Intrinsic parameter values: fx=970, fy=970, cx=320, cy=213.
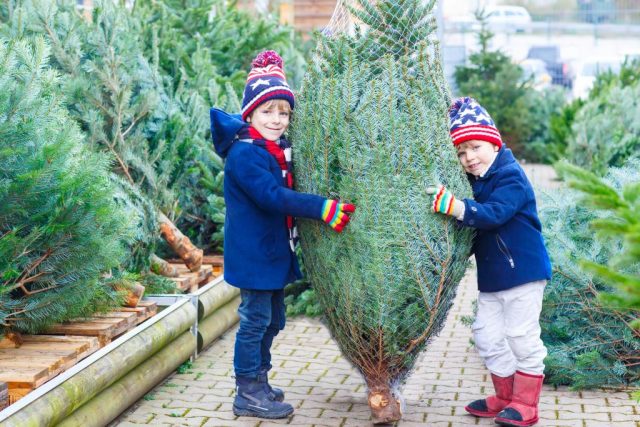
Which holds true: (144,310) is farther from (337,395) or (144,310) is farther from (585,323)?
(585,323)

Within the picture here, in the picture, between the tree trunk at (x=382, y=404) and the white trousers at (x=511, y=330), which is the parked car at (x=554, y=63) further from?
the tree trunk at (x=382, y=404)

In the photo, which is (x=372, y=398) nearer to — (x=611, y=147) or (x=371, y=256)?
(x=371, y=256)

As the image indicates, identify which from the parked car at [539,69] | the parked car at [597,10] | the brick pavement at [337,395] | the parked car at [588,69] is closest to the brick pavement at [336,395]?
the brick pavement at [337,395]

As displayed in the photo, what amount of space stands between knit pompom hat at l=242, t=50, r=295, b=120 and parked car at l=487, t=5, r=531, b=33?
68.1 feet

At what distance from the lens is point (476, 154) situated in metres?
4.65

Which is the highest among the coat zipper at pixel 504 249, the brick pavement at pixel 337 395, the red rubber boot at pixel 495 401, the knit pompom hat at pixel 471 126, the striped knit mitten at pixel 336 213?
the knit pompom hat at pixel 471 126

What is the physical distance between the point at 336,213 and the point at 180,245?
269cm

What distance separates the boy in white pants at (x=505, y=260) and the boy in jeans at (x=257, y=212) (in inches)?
34.2

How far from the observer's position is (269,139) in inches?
189

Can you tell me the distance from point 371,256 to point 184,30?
6.31 meters

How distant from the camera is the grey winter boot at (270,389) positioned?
Result: 5.08m

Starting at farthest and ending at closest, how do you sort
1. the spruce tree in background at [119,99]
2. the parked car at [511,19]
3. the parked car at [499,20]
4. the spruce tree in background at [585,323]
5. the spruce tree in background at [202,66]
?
the parked car at [511,19] → the parked car at [499,20] → the spruce tree in background at [202,66] → the spruce tree in background at [119,99] → the spruce tree in background at [585,323]

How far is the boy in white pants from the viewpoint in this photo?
460 cm

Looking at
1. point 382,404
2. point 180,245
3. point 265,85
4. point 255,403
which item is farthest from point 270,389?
point 180,245
